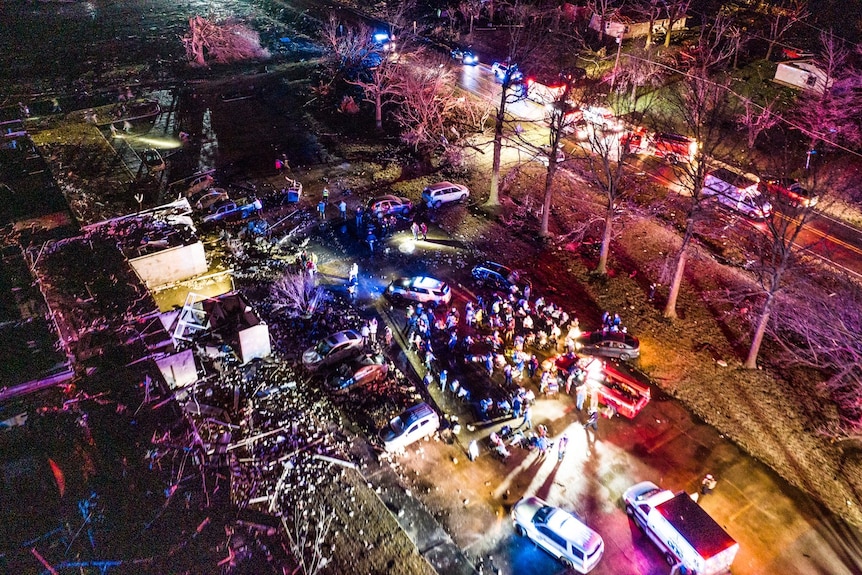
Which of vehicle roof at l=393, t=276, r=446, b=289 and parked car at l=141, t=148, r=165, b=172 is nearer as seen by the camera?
vehicle roof at l=393, t=276, r=446, b=289

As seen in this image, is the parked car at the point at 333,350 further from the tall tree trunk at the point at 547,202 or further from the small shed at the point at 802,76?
the small shed at the point at 802,76

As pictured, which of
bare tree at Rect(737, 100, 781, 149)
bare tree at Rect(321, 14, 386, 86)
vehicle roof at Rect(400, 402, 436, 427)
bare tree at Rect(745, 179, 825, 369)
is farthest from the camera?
bare tree at Rect(321, 14, 386, 86)

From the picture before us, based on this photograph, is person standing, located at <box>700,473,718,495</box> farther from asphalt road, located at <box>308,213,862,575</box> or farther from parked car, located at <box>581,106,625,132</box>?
parked car, located at <box>581,106,625,132</box>

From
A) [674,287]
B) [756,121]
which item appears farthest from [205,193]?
[756,121]

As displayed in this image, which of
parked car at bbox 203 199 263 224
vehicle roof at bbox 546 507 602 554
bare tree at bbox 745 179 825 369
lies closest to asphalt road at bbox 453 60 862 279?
bare tree at bbox 745 179 825 369

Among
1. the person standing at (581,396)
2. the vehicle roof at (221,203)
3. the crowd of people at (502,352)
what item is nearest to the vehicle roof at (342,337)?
the crowd of people at (502,352)

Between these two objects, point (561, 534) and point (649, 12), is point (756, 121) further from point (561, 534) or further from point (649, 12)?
point (561, 534)
